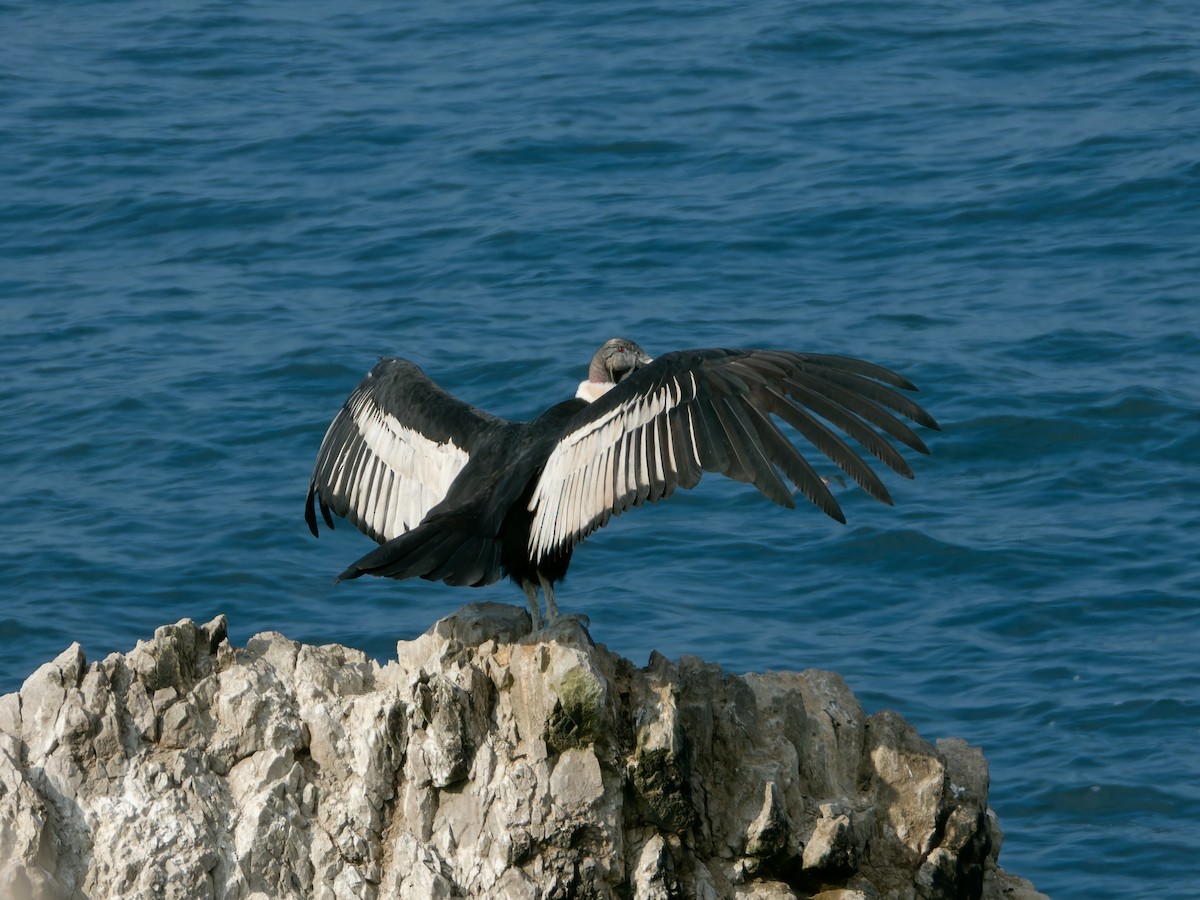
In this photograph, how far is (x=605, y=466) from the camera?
6742 mm

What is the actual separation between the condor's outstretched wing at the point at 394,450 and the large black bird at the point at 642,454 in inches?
12.4

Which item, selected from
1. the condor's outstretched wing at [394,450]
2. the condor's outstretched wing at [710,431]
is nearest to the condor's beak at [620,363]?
the condor's outstretched wing at [394,450]

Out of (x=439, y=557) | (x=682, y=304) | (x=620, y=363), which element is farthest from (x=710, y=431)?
(x=682, y=304)

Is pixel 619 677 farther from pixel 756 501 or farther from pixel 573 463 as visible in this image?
pixel 756 501

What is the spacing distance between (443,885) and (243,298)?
38.5 feet

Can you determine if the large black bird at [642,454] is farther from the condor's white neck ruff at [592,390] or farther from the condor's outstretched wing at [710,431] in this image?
the condor's white neck ruff at [592,390]

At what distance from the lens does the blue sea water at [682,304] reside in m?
12.2

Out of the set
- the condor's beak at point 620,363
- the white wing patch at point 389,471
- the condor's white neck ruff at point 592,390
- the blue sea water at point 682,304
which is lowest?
the blue sea water at point 682,304

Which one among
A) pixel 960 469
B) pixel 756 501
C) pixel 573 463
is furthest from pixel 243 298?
pixel 573 463

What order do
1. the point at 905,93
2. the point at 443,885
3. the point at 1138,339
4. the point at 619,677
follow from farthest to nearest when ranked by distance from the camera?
1. the point at 905,93
2. the point at 1138,339
3. the point at 619,677
4. the point at 443,885

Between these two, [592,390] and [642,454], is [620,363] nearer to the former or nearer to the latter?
[592,390]

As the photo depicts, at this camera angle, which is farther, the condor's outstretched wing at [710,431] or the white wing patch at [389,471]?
the white wing patch at [389,471]

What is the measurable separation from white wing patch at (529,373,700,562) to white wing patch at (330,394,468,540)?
0.81 metres

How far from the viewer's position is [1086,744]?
1123 centimetres
